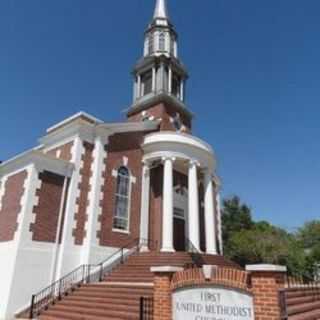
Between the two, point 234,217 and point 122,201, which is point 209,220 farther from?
point 234,217

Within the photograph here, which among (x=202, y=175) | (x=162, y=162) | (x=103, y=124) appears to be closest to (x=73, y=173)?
(x=103, y=124)

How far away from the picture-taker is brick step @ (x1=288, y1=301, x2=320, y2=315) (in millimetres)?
7162

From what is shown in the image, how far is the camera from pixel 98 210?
14.2 metres

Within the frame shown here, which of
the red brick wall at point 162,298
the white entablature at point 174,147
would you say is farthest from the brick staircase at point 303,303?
the white entablature at point 174,147

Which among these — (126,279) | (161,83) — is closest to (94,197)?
(126,279)

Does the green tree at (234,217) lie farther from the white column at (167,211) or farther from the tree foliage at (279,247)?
the white column at (167,211)

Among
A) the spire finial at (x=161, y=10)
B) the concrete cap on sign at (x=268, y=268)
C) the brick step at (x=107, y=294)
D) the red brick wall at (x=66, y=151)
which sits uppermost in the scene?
the spire finial at (x=161, y=10)

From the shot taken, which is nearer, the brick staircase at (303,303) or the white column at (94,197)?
the brick staircase at (303,303)

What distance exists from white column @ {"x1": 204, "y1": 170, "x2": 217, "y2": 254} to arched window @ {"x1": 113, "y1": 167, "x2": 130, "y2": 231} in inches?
181

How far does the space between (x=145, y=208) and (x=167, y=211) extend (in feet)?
5.73

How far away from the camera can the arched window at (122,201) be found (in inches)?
603

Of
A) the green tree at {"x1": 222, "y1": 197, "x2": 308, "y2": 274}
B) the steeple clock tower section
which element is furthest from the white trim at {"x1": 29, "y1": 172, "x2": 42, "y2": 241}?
the green tree at {"x1": 222, "y1": 197, "x2": 308, "y2": 274}

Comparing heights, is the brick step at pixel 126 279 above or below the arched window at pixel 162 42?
below

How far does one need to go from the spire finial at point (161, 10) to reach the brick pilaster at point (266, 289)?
26.1m
